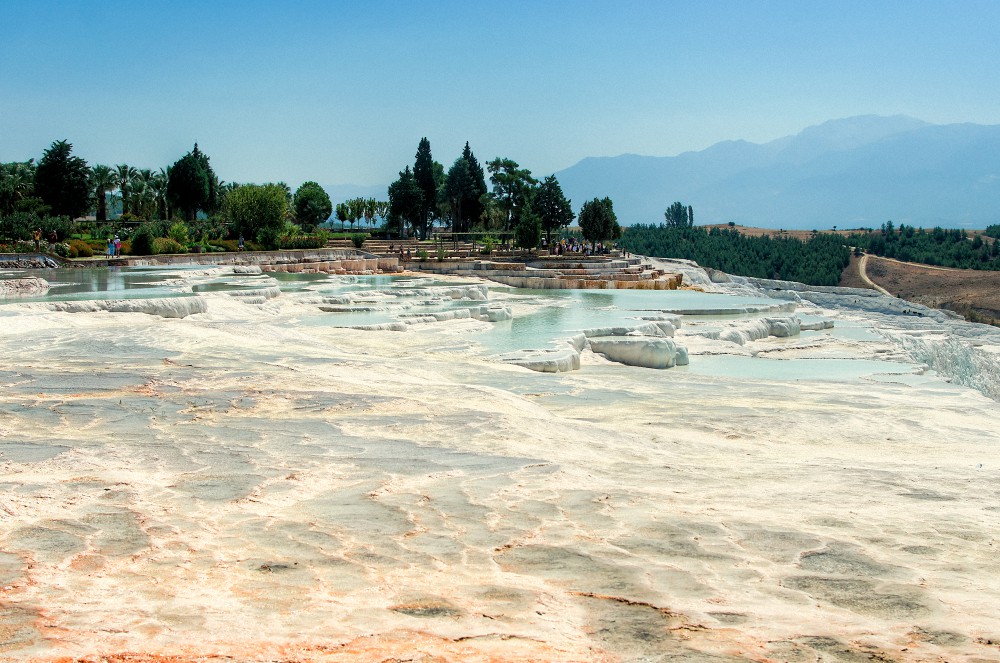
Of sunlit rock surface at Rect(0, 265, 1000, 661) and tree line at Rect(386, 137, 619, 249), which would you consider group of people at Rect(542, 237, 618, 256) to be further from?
sunlit rock surface at Rect(0, 265, 1000, 661)

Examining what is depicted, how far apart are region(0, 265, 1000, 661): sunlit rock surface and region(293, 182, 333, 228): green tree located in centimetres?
3495

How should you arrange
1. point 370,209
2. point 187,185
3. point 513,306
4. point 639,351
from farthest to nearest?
point 370,209 < point 187,185 < point 513,306 < point 639,351

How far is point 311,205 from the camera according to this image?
4238cm

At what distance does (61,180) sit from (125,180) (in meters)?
11.5

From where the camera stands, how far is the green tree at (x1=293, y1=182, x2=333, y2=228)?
42188 mm

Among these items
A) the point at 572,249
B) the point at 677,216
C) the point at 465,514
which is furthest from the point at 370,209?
the point at 465,514

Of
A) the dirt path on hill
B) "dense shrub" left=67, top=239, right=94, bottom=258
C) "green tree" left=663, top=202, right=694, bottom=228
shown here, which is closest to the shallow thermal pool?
"dense shrub" left=67, top=239, right=94, bottom=258

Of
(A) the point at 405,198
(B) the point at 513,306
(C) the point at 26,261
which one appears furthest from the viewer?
(A) the point at 405,198

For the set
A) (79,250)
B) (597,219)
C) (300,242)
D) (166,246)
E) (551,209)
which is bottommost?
(79,250)

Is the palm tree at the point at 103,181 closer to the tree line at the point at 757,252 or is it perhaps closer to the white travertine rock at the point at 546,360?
the tree line at the point at 757,252

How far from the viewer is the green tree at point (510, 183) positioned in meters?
43.0

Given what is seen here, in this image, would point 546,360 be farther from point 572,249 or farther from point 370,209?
point 370,209

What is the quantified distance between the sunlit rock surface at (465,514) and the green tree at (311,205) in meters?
34.9

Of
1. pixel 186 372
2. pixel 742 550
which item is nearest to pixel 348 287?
pixel 186 372
